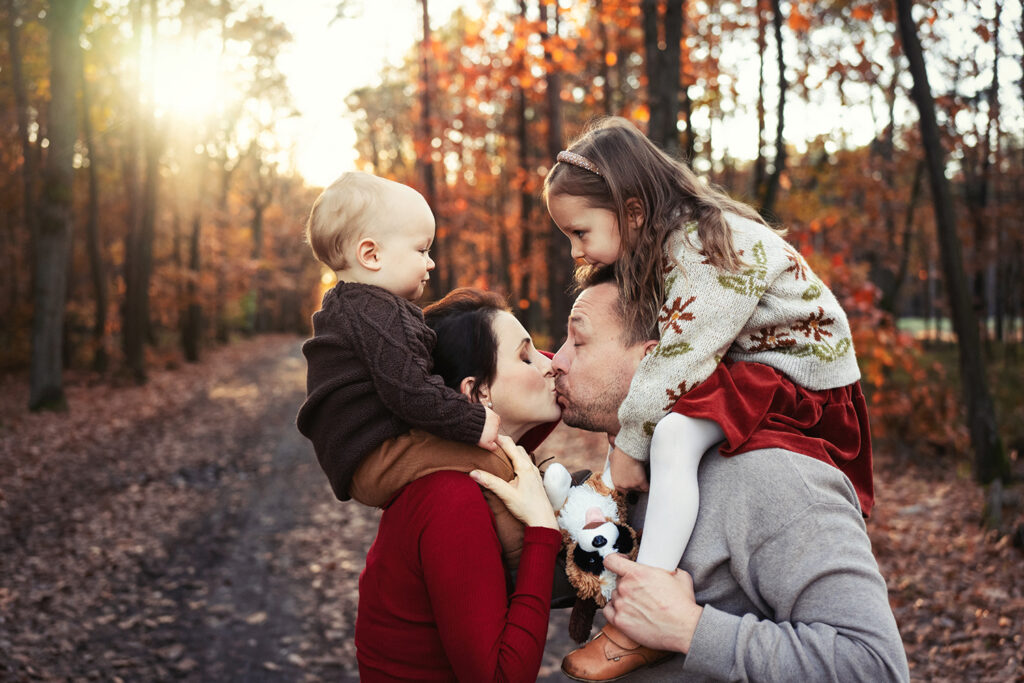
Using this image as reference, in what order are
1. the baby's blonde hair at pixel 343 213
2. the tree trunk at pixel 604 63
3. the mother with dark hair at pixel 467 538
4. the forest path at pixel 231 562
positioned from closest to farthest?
the mother with dark hair at pixel 467 538 → the baby's blonde hair at pixel 343 213 → the forest path at pixel 231 562 → the tree trunk at pixel 604 63

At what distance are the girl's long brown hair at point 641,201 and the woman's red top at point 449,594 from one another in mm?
807

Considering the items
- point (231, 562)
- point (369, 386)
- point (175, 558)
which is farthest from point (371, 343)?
point (175, 558)

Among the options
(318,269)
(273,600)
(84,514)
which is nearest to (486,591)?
(273,600)

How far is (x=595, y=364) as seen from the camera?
7.70 ft

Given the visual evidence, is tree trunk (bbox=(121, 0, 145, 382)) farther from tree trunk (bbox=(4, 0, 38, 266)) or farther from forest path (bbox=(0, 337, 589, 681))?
forest path (bbox=(0, 337, 589, 681))

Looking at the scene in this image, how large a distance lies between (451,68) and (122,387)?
13.2 m

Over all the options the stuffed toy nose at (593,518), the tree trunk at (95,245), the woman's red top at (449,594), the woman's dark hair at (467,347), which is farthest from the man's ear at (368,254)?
the tree trunk at (95,245)

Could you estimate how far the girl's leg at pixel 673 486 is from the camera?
1928 millimetres

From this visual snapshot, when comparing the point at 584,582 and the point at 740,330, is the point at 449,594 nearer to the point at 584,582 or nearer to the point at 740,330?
the point at 584,582

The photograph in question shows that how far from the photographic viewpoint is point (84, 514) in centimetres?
842

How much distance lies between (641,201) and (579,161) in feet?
0.82

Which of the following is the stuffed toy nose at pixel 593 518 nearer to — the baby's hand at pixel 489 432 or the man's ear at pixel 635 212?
the baby's hand at pixel 489 432

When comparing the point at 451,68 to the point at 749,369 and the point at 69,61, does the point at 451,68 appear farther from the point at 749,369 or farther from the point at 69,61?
the point at 749,369

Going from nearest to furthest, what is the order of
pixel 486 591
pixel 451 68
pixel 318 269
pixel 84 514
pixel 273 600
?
pixel 486 591
pixel 273 600
pixel 84 514
pixel 451 68
pixel 318 269
